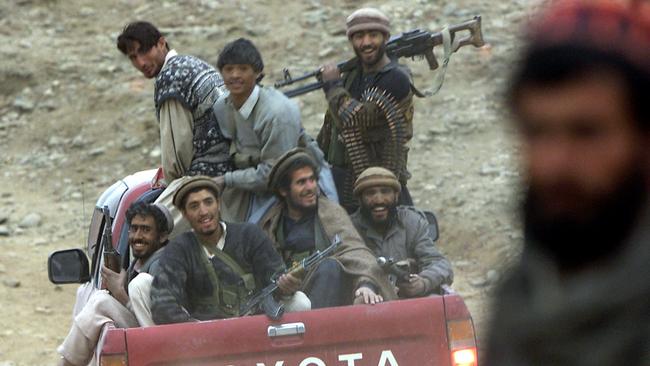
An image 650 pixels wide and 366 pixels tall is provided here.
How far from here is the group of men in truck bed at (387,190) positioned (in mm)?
1588

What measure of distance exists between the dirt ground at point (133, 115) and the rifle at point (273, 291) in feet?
21.6

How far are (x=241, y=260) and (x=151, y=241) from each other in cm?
55

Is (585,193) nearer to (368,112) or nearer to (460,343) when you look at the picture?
(460,343)

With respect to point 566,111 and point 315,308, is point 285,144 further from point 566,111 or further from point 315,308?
point 566,111

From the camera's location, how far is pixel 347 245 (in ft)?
21.2

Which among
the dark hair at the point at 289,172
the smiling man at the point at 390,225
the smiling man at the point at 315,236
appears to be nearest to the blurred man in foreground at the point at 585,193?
the smiling man at the point at 315,236

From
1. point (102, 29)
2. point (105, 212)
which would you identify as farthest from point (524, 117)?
point (102, 29)

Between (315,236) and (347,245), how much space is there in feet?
0.53

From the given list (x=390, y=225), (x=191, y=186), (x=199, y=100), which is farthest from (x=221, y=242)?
(x=199, y=100)

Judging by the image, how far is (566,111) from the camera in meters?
1.64

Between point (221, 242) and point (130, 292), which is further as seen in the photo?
point (221, 242)

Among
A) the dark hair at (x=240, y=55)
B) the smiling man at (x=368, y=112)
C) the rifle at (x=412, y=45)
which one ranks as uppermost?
the rifle at (x=412, y=45)

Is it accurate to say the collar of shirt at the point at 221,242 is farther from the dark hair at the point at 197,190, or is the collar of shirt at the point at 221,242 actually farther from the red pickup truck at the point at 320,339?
the red pickup truck at the point at 320,339

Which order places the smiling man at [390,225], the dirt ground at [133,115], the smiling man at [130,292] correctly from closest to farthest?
the smiling man at [130,292] < the smiling man at [390,225] < the dirt ground at [133,115]
